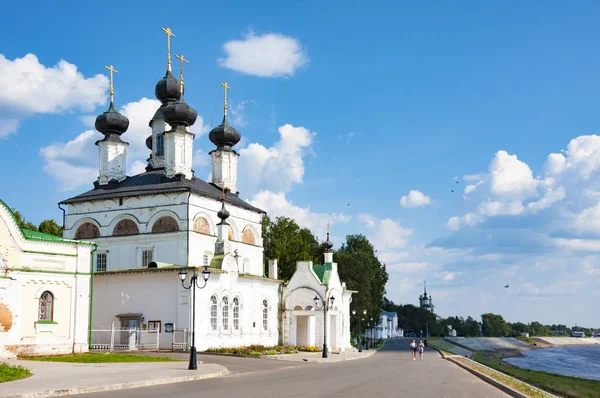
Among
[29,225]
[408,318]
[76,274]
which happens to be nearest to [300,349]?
[76,274]

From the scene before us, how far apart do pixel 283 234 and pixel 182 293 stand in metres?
31.9

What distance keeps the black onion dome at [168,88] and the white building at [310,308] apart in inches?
588

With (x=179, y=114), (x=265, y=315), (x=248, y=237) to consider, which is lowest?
(x=265, y=315)

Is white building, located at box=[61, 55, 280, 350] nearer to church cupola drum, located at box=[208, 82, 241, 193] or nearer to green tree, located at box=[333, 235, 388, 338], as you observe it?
church cupola drum, located at box=[208, 82, 241, 193]

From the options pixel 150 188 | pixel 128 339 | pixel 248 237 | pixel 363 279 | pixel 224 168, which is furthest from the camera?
pixel 363 279

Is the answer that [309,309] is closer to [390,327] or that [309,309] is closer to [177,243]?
[177,243]

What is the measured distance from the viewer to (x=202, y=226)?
43.8 meters

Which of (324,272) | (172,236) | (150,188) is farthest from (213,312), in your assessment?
(324,272)

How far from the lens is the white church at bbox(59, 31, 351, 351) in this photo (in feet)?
121

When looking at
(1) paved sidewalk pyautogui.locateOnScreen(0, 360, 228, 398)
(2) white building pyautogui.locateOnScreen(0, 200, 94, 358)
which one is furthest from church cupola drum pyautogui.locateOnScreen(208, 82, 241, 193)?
(1) paved sidewalk pyautogui.locateOnScreen(0, 360, 228, 398)

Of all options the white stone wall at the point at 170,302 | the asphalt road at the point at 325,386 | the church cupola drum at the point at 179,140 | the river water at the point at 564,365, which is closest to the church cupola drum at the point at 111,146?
the church cupola drum at the point at 179,140

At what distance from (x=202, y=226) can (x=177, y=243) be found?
213 centimetres

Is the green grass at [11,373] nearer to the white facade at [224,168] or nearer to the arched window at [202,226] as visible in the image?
the arched window at [202,226]

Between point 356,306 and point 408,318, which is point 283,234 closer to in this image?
point 356,306
